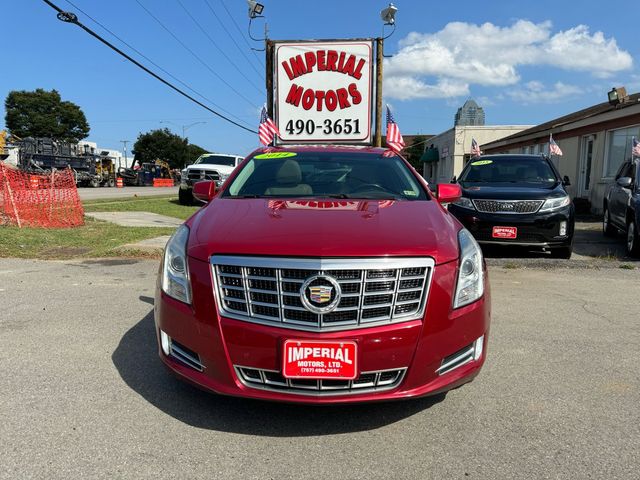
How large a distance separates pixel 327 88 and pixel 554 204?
654 centimetres

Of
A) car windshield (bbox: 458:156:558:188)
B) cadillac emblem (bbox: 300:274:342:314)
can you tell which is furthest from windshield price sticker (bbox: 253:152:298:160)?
car windshield (bbox: 458:156:558:188)

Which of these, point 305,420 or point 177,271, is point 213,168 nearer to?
point 177,271

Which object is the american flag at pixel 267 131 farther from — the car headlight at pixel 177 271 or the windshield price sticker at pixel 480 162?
the car headlight at pixel 177 271

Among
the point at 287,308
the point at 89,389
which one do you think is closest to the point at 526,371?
the point at 287,308

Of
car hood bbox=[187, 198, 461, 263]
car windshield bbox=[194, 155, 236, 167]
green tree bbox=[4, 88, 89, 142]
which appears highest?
green tree bbox=[4, 88, 89, 142]

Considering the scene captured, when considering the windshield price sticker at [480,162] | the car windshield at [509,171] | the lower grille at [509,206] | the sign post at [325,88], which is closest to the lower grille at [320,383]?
the lower grille at [509,206]

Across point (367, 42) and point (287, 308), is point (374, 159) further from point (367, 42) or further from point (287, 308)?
point (367, 42)

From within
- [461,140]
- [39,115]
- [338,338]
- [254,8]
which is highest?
[39,115]

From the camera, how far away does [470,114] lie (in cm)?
4856

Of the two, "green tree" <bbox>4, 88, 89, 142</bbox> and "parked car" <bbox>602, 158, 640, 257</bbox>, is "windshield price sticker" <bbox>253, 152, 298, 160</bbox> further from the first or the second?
"green tree" <bbox>4, 88, 89, 142</bbox>

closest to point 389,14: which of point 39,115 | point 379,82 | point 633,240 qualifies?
point 379,82

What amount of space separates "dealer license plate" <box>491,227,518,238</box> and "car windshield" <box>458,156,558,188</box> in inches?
52.8

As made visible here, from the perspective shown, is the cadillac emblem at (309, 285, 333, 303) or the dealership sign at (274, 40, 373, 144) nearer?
the cadillac emblem at (309, 285, 333, 303)

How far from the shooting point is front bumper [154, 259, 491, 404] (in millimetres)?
2535
